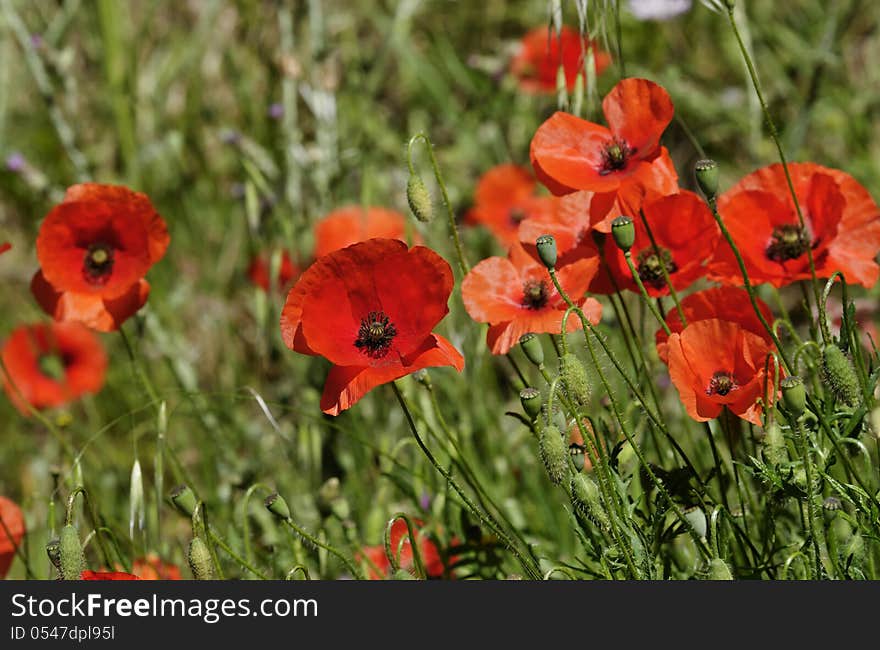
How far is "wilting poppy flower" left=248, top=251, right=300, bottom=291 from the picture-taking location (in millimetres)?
3123

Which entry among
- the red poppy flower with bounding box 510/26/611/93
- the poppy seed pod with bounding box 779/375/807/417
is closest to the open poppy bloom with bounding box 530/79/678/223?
the poppy seed pod with bounding box 779/375/807/417

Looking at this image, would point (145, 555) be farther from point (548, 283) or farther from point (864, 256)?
point (864, 256)

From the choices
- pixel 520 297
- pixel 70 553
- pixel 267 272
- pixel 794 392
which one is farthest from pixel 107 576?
pixel 267 272

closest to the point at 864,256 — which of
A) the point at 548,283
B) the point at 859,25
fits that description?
the point at 548,283

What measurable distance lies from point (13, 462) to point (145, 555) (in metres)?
1.60

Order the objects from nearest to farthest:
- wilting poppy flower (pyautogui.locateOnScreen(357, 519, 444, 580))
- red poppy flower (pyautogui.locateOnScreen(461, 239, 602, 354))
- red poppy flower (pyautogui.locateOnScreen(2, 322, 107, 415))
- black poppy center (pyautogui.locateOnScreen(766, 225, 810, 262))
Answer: red poppy flower (pyautogui.locateOnScreen(461, 239, 602, 354)) < black poppy center (pyautogui.locateOnScreen(766, 225, 810, 262)) < wilting poppy flower (pyautogui.locateOnScreen(357, 519, 444, 580)) < red poppy flower (pyautogui.locateOnScreen(2, 322, 107, 415))

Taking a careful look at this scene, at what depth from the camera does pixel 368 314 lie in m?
1.65

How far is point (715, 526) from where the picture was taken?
157 centimetres

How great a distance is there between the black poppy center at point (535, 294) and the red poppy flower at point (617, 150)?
13 cm

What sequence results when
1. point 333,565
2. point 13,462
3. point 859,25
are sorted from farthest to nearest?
point 859,25 → point 13,462 → point 333,565

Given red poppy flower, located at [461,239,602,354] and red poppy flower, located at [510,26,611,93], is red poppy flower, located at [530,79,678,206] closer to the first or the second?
red poppy flower, located at [461,239,602,354]

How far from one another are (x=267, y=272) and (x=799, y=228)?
1.61m

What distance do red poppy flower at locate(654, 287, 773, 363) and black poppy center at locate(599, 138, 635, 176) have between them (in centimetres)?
22

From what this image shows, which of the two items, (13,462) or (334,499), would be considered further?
(13,462)
